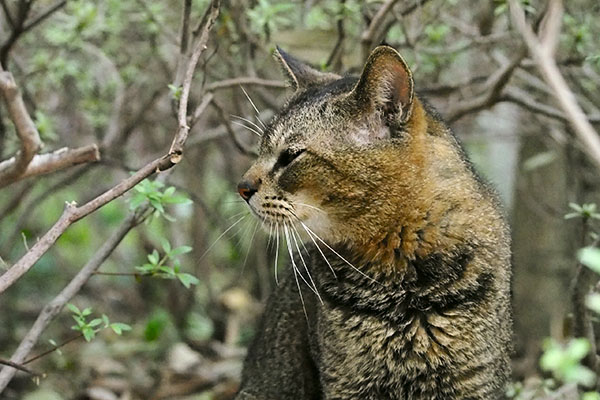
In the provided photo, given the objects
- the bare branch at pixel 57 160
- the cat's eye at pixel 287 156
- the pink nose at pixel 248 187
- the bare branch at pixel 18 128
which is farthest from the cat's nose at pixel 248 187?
the bare branch at pixel 18 128

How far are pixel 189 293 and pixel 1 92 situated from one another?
3.79 meters

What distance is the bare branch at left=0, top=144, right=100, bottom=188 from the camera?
2814mm

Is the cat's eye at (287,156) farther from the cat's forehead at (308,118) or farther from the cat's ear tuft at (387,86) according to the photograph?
the cat's ear tuft at (387,86)

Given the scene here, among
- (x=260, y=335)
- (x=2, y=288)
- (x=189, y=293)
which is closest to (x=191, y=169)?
(x=189, y=293)

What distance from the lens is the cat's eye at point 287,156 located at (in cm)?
318

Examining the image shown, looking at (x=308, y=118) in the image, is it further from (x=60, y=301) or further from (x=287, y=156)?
(x=60, y=301)

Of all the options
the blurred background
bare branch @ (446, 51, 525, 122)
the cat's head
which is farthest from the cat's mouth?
→ bare branch @ (446, 51, 525, 122)

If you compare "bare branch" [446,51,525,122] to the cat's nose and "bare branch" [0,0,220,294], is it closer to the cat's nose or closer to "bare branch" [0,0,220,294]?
the cat's nose

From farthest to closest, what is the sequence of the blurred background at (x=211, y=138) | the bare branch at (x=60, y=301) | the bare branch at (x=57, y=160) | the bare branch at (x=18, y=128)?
the blurred background at (x=211, y=138) < the bare branch at (x=60, y=301) < the bare branch at (x=57, y=160) < the bare branch at (x=18, y=128)

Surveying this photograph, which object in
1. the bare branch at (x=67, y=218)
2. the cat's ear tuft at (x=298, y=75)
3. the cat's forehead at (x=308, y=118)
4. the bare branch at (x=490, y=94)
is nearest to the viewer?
the bare branch at (x=67, y=218)

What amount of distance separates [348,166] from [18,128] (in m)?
1.11

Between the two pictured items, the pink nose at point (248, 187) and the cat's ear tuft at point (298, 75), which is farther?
the cat's ear tuft at point (298, 75)

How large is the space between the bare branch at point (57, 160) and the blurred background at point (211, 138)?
2.69 feet

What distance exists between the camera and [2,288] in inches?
101
